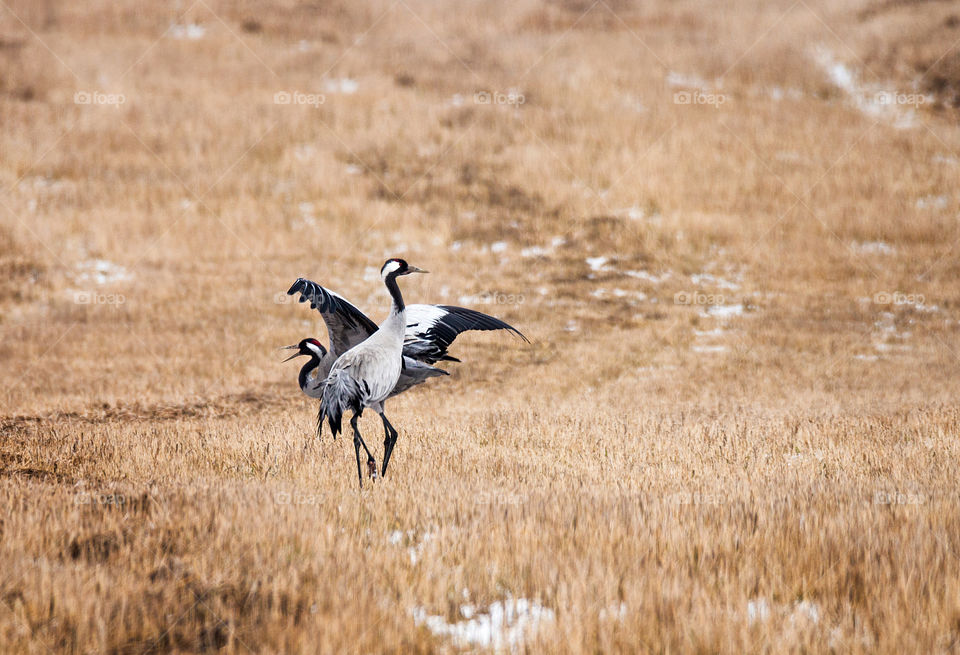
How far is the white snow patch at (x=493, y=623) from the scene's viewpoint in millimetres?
3740

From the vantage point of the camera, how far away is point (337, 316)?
709cm

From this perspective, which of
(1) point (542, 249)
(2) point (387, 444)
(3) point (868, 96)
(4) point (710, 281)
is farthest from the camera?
(3) point (868, 96)

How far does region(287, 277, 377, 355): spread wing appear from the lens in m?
6.27

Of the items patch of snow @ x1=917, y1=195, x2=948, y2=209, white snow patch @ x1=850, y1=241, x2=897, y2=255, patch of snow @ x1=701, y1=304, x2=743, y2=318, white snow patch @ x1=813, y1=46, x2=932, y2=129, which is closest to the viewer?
patch of snow @ x1=701, y1=304, x2=743, y2=318

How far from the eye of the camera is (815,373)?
14.8m

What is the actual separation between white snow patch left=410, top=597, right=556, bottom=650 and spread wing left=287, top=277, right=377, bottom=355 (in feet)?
9.54

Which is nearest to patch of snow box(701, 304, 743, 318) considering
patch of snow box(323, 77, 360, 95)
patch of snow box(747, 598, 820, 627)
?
patch of snow box(747, 598, 820, 627)

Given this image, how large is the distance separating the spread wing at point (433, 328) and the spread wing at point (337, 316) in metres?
0.37

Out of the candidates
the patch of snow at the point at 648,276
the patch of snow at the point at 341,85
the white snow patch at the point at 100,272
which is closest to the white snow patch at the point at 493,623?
the patch of snow at the point at 648,276

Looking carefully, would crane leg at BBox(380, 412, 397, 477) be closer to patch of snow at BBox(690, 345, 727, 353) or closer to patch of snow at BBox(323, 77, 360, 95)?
patch of snow at BBox(690, 345, 727, 353)

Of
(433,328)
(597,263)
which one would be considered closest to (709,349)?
(597,263)

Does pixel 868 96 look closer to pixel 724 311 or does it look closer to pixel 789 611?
pixel 724 311

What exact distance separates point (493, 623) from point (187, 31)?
97.4 feet

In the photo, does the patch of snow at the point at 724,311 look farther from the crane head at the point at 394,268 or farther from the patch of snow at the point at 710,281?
the crane head at the point at 394,268
